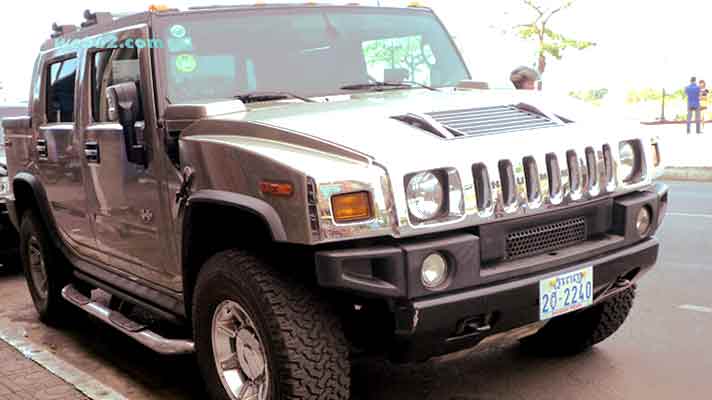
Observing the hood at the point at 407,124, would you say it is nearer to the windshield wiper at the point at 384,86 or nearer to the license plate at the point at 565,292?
the windshield wiper at the point at 384,86

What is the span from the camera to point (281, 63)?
4.03m

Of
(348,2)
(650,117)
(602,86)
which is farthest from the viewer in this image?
(602,86)

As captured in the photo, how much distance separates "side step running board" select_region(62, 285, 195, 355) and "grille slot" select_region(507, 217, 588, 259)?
156 centimetres

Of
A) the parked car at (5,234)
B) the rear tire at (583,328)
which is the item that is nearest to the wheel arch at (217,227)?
the rear tire at (583,328)

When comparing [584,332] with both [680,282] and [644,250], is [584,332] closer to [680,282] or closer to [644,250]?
[644,250]

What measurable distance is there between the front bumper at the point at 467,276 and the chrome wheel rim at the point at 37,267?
3672 millimetres

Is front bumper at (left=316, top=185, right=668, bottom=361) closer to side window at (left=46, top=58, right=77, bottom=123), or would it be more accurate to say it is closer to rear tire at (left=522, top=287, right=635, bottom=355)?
rear tire at (left=522, top=287, right=635, bottom=355)

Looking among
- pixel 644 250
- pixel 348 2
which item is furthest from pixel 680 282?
pixel 348 2

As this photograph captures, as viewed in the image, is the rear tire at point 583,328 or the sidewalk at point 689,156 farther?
the sidewalk at point 689,156

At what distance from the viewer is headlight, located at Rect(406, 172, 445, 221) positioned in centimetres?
288

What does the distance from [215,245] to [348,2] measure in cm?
179

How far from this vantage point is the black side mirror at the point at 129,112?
3.67 metres

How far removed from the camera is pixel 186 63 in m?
3.88

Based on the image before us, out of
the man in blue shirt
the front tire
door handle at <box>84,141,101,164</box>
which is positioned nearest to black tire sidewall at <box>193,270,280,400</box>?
the front tire
